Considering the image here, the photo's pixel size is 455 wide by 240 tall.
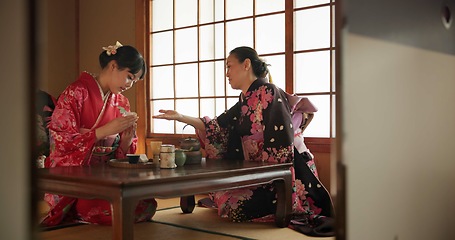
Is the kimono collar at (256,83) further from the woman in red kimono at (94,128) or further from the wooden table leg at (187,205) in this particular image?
the wooden table leg at (187,205)

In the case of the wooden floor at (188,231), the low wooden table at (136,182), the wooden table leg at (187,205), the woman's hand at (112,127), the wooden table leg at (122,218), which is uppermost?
the woman's hand at (112,127)

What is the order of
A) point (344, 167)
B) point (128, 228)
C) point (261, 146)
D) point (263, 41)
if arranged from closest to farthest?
point (344, 167) < point (128, 228) < point (261, 146) < point (263, 41)

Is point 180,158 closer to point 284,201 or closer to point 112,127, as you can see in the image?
point 112,127

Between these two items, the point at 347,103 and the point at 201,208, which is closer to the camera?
the point at 347,103

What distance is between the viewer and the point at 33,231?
3.12 feet

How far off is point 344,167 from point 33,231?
68 cm

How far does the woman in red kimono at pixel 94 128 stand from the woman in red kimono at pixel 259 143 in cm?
38

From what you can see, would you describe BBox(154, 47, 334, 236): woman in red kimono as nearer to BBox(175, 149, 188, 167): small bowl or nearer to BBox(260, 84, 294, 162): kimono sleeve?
BBox(260, 84, 294, 162): kimono sleeve

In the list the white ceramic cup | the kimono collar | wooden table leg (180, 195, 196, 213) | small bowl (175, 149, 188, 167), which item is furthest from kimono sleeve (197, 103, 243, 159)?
the white ceramic cup

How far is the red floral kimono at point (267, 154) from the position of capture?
371cm

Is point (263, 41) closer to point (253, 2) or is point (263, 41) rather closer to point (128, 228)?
point (253, 2)

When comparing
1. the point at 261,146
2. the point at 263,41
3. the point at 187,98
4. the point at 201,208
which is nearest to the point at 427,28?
the point at 261,146

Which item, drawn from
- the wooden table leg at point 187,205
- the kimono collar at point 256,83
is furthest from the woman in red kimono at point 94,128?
the kimono collar at point 256,83

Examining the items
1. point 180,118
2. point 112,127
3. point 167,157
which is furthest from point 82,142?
point 180,118
